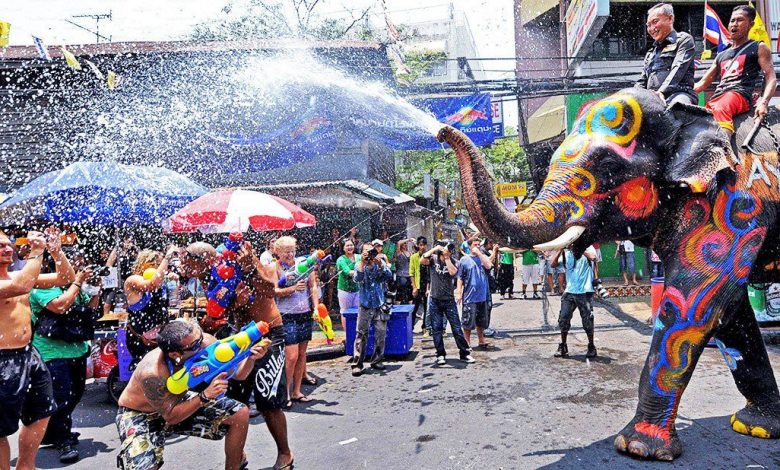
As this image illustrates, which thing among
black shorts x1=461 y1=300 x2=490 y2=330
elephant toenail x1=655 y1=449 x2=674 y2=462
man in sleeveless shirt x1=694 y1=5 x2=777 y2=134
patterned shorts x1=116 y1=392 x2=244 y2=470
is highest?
man in sleeveless shirt x1=694 y1=5 x2=777 y2=134

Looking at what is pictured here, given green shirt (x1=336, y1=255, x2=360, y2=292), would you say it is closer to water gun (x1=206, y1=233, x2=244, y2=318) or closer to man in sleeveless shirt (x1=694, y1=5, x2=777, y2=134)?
water gun (x1=206, y1=233, x2=244, y2=318)

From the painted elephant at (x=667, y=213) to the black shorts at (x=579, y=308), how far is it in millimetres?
3524

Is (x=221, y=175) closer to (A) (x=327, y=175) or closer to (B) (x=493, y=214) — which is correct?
(A) (x=327, y=175)

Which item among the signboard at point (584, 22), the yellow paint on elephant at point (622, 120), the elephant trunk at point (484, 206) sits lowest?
the elephant trunk at point (484, 206)

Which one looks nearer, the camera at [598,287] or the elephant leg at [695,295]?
the elephant leg at [695,295]

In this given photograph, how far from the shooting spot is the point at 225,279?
4328 mm

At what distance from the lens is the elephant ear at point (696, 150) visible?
3678mm

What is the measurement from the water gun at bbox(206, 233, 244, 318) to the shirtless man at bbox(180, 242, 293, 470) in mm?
50

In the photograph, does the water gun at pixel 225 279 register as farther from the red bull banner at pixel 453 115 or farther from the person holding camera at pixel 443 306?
the red bull banner at pixel 453 115

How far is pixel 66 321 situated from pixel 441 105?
8.86 m

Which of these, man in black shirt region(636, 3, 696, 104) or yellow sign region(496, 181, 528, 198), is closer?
man in black shirt region(636, 3, 696, 104)

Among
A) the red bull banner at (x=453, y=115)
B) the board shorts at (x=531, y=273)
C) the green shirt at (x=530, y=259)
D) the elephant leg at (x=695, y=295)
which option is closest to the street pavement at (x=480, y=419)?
the elephant leg at (x=695, y=295)

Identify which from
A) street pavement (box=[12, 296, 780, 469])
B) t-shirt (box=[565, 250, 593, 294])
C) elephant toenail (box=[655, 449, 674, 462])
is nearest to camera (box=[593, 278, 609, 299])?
t-shirt (box=[565, 250, 593, 294])

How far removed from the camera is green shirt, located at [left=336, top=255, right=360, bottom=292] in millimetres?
8297
